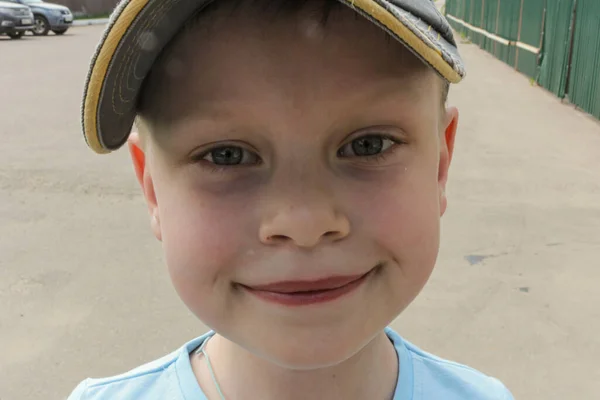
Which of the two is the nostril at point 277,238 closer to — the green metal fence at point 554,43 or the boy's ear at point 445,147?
the boy's ear at point 445,147

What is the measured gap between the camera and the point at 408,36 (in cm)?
98

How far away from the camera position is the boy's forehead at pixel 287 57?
3.33 ft

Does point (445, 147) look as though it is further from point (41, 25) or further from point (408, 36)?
point (41, 25)

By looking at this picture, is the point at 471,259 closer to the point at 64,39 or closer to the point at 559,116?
the point at 559,116

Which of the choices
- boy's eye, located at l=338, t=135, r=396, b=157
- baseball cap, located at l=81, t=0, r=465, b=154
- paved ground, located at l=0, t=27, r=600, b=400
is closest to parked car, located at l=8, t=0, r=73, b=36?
paved ground, located at l=0, t=27, r=600, b=400

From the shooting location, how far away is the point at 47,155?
5.40 m

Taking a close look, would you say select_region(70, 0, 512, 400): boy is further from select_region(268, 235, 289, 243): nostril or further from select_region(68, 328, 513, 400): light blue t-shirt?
select_region(68, 328, 513, 400): light blue t-shirt

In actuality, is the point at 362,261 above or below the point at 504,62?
above

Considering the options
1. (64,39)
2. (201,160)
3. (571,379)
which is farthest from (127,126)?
(64,39)

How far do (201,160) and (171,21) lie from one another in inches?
9.2

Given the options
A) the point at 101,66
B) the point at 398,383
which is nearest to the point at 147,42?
the point at 101,66

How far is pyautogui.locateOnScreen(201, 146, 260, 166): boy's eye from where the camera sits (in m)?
1.08

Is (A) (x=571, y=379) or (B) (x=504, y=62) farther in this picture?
(B) (x=504, y=62)

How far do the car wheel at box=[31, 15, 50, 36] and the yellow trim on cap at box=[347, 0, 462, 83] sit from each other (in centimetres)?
1895
